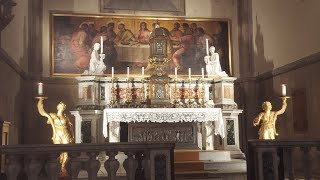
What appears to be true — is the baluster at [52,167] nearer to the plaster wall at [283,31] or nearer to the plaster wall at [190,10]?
the plaster wall at [283,31]

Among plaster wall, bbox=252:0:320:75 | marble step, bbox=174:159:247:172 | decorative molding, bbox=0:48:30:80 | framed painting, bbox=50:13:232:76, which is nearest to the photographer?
decorative molding, bbox=0:48:30:80

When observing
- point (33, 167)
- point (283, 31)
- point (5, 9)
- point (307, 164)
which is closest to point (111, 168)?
point (33, 167)

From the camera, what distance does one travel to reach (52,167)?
4.81 meters

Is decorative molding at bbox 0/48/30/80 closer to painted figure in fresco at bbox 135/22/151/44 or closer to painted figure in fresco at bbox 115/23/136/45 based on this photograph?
painted figure in fresco at bbox 115/23/136/45

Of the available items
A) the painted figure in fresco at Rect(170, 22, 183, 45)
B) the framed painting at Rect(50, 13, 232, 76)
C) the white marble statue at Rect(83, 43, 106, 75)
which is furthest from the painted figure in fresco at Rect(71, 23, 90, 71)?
the painted figure in fresco at Rect(170, 22, 183, 45)

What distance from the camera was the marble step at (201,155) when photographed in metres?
11.0

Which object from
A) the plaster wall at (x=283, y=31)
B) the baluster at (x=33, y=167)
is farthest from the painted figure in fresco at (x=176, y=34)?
the baluster at (x=33, y=167)

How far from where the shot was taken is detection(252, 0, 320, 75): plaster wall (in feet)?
37.7

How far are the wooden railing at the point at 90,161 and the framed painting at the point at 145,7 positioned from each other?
9.91 metres

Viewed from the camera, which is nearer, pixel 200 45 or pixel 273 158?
pixel 273 158

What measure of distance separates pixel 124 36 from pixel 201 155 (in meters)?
4.94

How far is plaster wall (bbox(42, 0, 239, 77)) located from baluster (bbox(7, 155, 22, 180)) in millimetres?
9277

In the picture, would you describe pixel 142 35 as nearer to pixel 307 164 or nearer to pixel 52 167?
pixel 307 164

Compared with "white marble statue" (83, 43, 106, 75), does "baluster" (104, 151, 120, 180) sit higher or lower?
lower
